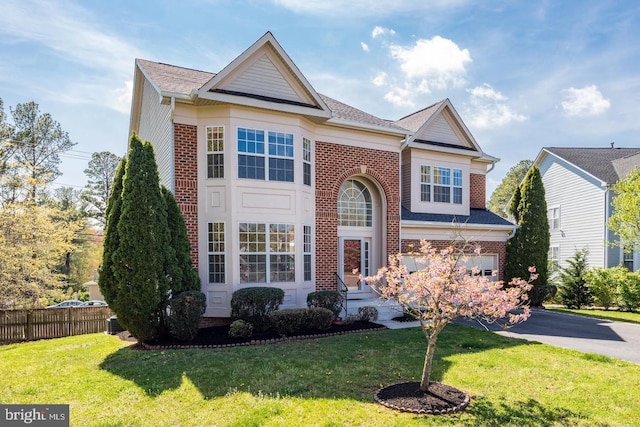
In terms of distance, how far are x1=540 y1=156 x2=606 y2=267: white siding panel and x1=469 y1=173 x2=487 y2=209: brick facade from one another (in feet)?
25.4

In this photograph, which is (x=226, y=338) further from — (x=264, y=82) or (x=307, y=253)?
(x=264, y=82)

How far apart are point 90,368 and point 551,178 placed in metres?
27.6

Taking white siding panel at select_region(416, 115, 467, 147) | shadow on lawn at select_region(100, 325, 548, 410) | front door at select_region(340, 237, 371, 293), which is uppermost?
white siding panel at select_region(416, 115, 467, 147)

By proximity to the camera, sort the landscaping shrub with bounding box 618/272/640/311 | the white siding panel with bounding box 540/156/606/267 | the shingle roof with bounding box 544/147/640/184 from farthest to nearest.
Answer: the shingle roof with bounding box 544/147/640/184 → the white siding panel with bounding box 540/156/606/267 → the landscaping shrub with bounding box 618/272/640/311

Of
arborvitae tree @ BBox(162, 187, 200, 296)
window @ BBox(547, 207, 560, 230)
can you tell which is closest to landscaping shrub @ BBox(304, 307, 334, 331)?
arborvitae tree @ BBox(162, 187, 200, 296)

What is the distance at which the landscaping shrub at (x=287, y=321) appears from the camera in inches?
407

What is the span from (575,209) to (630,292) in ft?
29.6

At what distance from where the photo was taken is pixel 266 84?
12047 mm

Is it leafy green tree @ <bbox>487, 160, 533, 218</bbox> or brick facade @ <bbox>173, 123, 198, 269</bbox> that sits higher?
leafy green tree @ <bbox>487, 160, 533, 218</bbox>

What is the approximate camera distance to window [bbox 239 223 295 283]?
37.8 ft

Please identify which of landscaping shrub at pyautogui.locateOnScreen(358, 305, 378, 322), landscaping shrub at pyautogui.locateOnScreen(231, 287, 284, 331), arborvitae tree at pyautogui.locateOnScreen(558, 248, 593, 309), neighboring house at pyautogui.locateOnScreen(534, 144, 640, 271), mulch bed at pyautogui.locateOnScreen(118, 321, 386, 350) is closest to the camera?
mulch bed at pyautogui.locateOnScreen(118, 321, 386, 350)

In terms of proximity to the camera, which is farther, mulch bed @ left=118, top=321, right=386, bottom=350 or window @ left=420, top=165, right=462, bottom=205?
window @ left=420, top=165, right=462, bottom=205

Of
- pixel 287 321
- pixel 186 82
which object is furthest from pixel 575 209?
pixel 186 82

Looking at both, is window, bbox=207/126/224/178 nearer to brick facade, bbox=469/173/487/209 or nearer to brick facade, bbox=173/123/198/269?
brick facade, bbox=173/123/198/269
